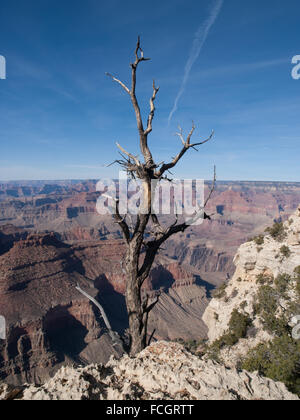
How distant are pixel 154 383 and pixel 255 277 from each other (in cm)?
1727

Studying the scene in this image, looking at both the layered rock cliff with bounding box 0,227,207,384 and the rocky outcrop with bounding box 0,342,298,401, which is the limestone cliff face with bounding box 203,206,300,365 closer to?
the rocky outcrop with bounding box 0,342,298,401

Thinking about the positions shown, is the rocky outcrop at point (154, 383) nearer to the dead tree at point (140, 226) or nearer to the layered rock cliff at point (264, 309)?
the dead tree at point (140, 226)

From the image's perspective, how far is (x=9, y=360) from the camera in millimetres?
37625

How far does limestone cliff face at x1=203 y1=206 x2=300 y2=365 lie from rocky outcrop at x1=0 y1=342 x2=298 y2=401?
10.1 metres

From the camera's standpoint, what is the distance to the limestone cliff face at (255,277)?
45.5 ft

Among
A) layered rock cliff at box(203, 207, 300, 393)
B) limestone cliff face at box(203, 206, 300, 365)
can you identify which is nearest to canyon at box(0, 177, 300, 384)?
limestone cliff face at box(203, 206, 300, 365)

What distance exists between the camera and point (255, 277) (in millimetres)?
18703

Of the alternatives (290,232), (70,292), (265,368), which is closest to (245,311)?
(290,232)

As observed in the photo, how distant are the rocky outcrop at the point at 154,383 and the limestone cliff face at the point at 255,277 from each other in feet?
33.2

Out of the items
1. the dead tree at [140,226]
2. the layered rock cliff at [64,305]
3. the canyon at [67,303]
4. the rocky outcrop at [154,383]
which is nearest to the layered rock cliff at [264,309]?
the rocky outcrop at [154,383]

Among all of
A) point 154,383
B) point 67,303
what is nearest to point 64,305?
point 67,303

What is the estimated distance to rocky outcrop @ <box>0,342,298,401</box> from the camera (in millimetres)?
3426

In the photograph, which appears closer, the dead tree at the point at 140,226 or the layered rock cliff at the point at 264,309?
the dead tree at the point at 140,226
